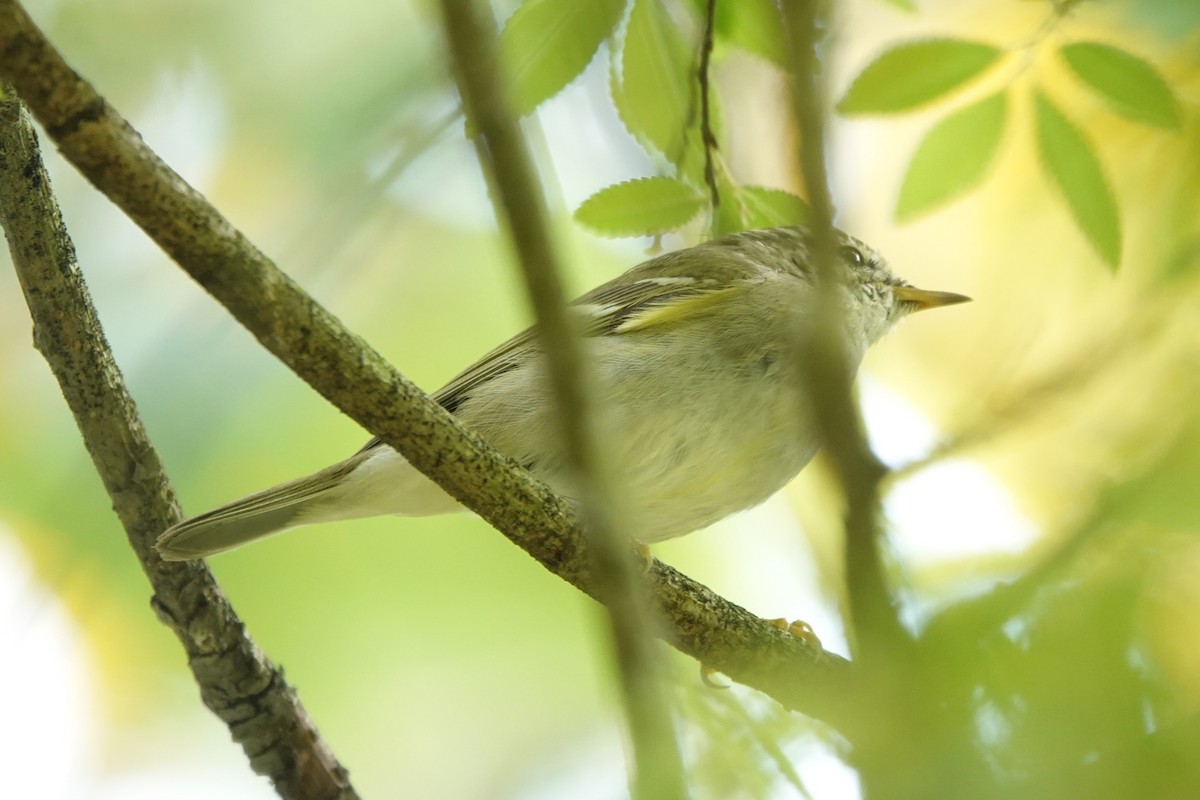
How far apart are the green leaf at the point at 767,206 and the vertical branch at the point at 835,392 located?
5.00 ft

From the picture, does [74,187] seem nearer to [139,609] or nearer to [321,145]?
[321,145]

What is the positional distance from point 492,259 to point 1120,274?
→ 3822mm

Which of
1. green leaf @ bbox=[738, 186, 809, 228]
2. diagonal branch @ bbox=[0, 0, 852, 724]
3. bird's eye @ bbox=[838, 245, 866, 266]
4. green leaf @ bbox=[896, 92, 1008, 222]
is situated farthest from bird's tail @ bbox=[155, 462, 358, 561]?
bird's eye @ bbox=[838, 245, 866, 266]

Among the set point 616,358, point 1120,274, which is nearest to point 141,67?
point 616,358

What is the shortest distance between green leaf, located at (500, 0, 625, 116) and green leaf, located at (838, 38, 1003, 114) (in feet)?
1.77

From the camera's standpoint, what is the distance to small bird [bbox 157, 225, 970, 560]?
3359 mm

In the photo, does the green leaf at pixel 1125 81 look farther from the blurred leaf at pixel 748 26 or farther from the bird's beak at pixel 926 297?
the bird's beak at pixel 926 297

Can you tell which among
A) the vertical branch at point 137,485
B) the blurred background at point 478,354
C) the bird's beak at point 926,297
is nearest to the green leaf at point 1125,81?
A: the blurred background at point 478,354

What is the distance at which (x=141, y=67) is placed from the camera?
13.5ft

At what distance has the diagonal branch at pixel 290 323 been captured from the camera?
1.67 m

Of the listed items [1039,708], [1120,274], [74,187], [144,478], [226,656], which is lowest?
[1039,708]

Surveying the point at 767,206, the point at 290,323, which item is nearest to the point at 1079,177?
the point at 767,206

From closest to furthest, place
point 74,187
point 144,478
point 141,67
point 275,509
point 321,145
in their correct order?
1. point 144,478
2. point 275,509
3. point 321,145
4. point 141,67
5. point 74,187

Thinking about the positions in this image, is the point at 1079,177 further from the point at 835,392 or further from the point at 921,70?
the point at 835,392
